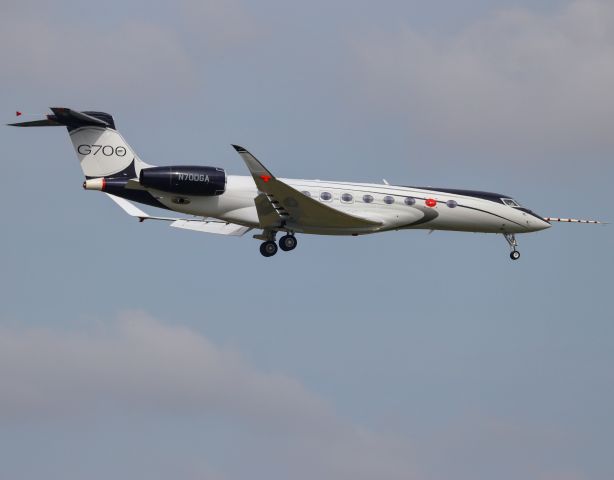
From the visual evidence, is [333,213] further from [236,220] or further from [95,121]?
[95,121]

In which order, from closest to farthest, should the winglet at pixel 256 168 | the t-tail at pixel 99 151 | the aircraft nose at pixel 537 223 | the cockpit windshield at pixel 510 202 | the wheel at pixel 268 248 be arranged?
1. the winglet at pixel 256 168
2. the t-tail at pixel 99 151
3. the wheel at pixel 268 248
4. the cockpit windshield at pixel 510 202
5. the aircraft nose at pixel 537 223

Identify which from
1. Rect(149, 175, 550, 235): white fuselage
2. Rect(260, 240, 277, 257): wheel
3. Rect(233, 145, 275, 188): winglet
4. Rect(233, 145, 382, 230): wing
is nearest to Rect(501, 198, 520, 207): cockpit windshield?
Rect(149, 175, 550, 235): white fuselage

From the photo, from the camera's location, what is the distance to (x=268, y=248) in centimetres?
4825

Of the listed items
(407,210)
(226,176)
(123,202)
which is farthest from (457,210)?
(123,202)

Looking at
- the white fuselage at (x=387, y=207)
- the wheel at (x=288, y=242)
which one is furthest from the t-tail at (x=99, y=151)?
the wheel at (x=288, y=242)

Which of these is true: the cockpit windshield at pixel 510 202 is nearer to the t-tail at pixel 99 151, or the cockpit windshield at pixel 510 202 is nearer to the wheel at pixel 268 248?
the wheel at pixel 268 248

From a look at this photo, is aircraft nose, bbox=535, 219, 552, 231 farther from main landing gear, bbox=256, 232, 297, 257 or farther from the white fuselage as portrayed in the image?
main landing gear, bbox=256, 232, 297, 257

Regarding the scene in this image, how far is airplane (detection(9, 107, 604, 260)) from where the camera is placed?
1802 inches

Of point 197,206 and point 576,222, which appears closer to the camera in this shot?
point 197,206

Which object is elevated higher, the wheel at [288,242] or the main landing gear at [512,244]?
the main landing gear at [512,244]

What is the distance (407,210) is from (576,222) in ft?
24.2

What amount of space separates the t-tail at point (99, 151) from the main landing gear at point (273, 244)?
522cm

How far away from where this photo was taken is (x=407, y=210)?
48969 millimetres

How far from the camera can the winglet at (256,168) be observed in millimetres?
43688
